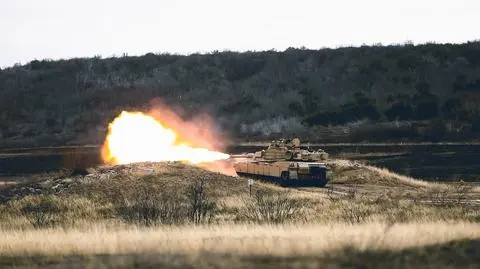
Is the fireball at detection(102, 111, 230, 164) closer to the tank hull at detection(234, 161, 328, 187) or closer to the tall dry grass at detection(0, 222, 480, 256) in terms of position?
the tank hull at detection(234, 161, 328, 187)

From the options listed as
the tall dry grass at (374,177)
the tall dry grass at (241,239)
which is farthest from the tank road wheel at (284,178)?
the tall dry grass at (241,239)

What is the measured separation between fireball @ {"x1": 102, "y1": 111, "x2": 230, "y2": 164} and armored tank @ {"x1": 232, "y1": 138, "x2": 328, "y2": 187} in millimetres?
3212

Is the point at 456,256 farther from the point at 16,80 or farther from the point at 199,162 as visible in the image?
the point at 16,80

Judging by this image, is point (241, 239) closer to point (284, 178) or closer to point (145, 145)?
point (284, 178)

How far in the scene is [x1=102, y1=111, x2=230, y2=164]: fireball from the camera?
181 feet

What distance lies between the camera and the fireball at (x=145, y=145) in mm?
55219

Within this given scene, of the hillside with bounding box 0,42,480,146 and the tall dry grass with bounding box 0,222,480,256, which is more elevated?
the hillside with bounding box 0,42,480,146

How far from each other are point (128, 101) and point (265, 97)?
1991 cm

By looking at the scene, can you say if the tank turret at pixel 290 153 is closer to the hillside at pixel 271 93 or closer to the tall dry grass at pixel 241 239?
the tall dry grass at pixel 241 239

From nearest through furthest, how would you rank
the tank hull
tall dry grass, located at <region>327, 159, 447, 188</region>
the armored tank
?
the tank hull → the armored tank → tall dry grass, located at <region>327, 159, 447, 188</region>

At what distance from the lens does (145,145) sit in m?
55.9

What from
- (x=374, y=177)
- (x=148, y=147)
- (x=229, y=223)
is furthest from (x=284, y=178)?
(x=229, y=223)

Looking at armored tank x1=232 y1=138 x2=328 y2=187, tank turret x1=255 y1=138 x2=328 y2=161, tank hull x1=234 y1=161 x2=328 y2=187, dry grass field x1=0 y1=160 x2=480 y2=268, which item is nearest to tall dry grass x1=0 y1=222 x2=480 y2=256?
dry grass field x1=0 y1=160 x2=480 y2=268

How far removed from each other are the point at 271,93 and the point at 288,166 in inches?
2321
